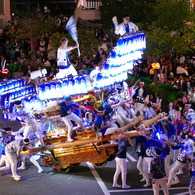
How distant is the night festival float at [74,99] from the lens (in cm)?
1334

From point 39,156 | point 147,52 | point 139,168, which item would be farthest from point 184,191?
point 147,52

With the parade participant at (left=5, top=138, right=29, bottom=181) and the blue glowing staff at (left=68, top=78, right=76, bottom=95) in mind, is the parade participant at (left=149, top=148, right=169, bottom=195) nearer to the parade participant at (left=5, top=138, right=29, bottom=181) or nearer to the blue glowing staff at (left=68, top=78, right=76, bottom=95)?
the blue glowing staff at (left=68, top=78, right=76, bottom=95)

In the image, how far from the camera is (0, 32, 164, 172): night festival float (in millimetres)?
13344

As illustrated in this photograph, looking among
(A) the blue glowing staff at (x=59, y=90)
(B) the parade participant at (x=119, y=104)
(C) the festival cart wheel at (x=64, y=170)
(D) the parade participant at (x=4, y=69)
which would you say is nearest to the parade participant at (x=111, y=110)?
(B) the parade participant at (x=119, y=104)

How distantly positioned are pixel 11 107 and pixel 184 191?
5480mm

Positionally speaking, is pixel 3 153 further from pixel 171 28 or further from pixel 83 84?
pixel 171 28

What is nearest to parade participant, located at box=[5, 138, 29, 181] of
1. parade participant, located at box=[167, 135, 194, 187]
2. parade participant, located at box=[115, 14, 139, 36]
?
parade participant, located at box=[167, 135, 194, 187]

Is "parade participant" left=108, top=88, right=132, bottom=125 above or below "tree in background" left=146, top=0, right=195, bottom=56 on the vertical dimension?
below

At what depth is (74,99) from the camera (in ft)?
→ 46.4

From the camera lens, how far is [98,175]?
13594mm

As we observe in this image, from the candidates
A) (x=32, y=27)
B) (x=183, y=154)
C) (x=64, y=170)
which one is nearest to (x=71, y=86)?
(x=64, y=170)

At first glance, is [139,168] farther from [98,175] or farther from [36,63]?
[36,63]

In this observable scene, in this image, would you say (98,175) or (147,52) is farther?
(147,52)

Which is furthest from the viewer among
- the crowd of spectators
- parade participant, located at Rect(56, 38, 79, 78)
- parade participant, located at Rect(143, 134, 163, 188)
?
the crowd of spectators
